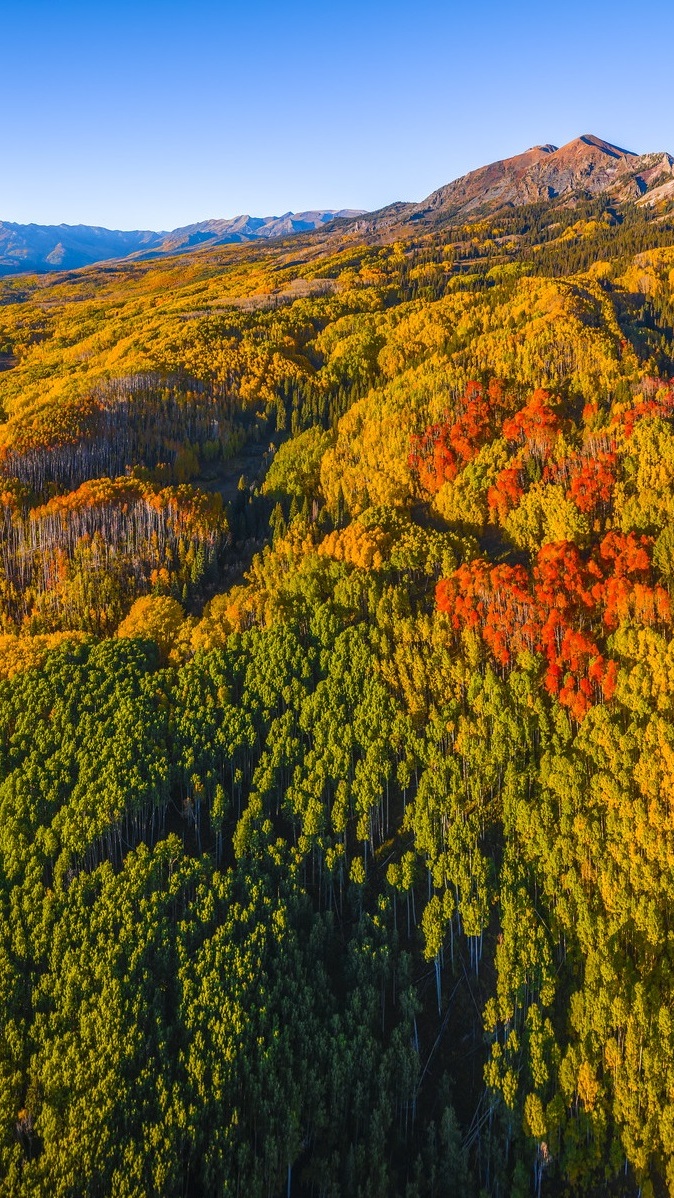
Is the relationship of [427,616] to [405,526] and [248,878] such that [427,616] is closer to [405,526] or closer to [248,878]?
[405,526]

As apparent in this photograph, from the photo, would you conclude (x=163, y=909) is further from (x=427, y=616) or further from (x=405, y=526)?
(x=405, y=526)

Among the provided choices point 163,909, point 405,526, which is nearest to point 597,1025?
point 163,909

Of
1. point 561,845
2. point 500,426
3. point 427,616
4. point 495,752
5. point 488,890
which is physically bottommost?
point 488,890

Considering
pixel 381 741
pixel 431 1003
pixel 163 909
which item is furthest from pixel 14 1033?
pixel 381 741

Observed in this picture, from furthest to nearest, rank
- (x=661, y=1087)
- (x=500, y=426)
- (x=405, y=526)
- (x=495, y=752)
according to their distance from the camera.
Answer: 1. (x=500, y=426)
2. (x=405, y=526)
3. (x=495, y=752)
4. (x=661, y=1087)

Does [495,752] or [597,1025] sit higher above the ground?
[495,752]

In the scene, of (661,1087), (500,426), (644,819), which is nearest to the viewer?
(661,1087)

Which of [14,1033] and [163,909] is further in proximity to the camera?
[163,909]
